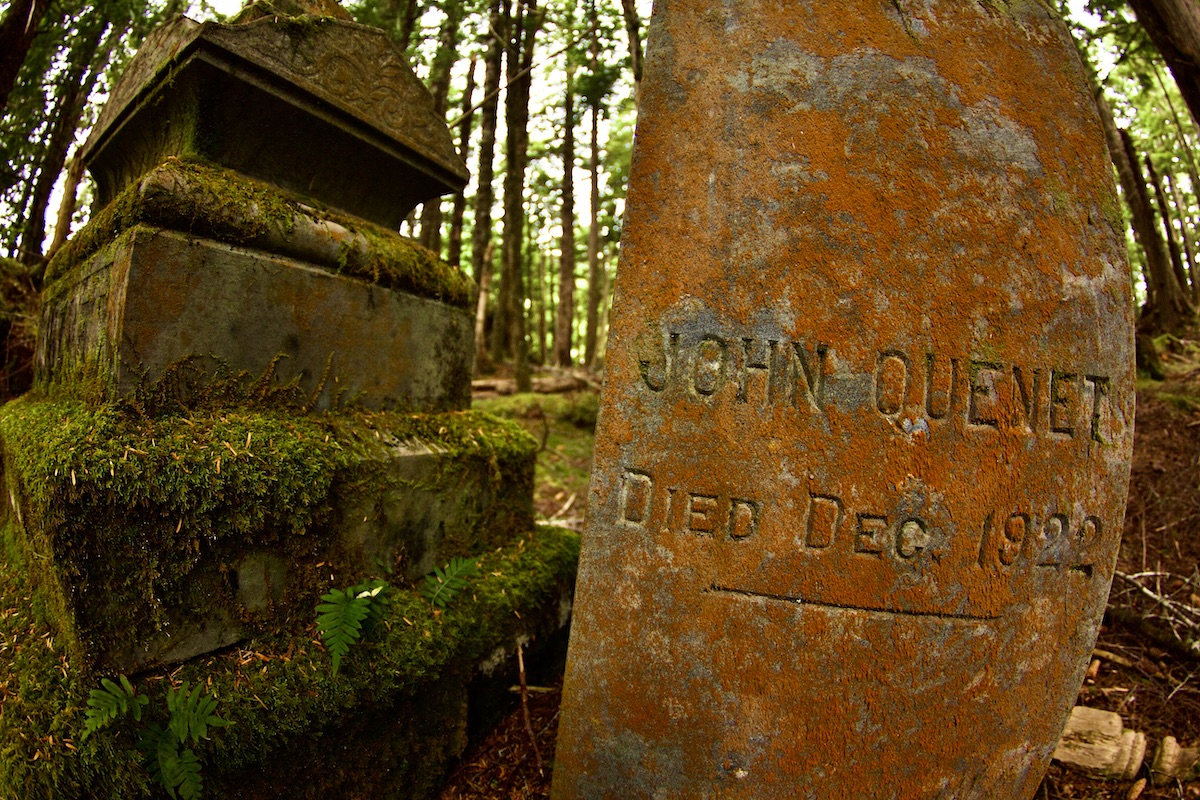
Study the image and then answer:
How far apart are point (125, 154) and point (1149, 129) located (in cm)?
2153

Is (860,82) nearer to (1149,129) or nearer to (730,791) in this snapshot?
(730,791)

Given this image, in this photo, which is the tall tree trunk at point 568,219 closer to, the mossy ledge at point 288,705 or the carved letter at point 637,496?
the mossy ledge at point 288,705

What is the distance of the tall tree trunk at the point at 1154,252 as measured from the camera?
664 cm

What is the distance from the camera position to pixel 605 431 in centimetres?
162

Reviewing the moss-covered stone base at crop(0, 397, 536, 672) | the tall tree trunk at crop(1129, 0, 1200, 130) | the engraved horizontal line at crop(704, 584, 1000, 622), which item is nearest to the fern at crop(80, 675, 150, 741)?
the moss-covered stone base at crop(0, 397, 536, 672)

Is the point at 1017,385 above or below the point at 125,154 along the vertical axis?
below

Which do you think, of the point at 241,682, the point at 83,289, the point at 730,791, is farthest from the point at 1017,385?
the point at 83,289

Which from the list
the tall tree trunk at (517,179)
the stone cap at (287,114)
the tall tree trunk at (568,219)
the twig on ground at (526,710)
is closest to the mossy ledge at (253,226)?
the stone cap at (287,114)

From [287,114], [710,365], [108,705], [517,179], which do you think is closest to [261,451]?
[108,705]

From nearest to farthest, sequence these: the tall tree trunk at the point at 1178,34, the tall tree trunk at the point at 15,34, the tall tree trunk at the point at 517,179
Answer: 1. the tall tree trunk at the point at 1178,34
2. the tall tree trunk at the point at 15,34
3. the tall tree trunk at the point at 517,179

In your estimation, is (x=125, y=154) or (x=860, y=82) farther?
(x=125, y=154)

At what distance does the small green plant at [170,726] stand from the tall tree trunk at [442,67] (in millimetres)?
6620

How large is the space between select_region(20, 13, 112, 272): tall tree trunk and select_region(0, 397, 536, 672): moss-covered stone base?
18.4 feet

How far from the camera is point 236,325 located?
1.80 m
